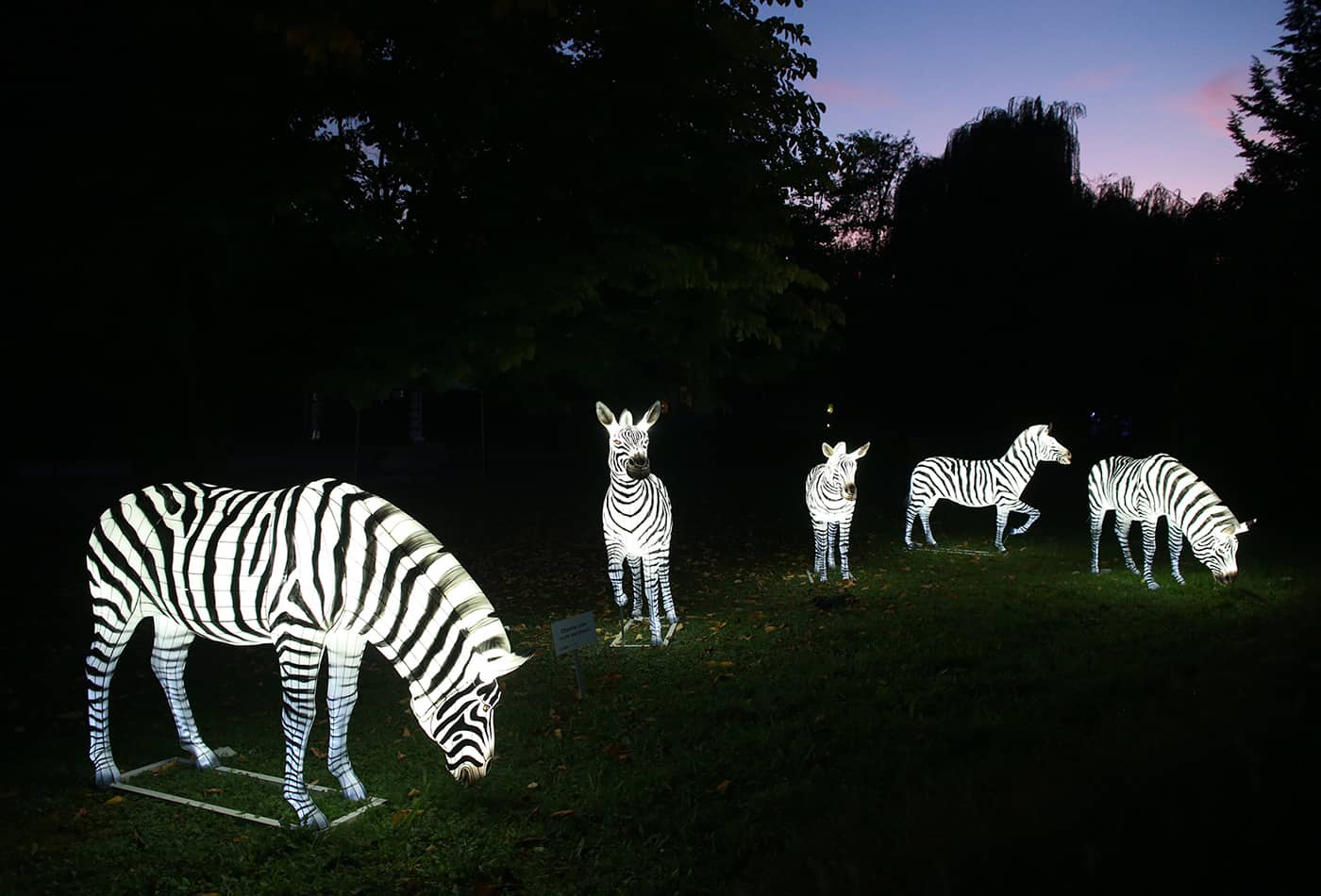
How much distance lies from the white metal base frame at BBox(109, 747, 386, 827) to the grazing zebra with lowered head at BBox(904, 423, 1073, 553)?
1147 cm

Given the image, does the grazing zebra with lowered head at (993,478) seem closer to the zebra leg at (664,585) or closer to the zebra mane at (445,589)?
the zebra leg at (664,585)

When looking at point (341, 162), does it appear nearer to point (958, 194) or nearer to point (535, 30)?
point (535, 30)

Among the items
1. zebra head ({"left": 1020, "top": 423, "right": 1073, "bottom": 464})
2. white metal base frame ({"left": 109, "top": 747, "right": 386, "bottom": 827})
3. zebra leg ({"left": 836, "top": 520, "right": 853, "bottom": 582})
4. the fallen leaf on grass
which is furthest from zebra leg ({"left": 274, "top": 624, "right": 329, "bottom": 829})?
zebra head ({"left": 1020, "top": 423, "right": 1073, "bottom": 464})

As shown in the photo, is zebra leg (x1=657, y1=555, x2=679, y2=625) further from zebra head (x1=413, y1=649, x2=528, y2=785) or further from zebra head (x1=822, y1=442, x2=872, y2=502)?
zebra head (x1=413, y1=649, x2=528, y2=785)

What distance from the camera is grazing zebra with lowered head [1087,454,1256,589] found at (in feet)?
35.2

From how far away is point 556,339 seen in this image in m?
9.50

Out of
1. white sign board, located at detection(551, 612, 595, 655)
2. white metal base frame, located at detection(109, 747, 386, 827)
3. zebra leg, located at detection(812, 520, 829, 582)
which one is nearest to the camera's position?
white metal base frame, located at detection(109, 747, 386, 827)

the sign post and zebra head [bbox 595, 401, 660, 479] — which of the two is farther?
zebra head [bbox 595, 401, 660, 479]

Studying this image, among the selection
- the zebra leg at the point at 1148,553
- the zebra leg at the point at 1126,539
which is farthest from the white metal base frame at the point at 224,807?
the zebra leg at the point at 1126,539

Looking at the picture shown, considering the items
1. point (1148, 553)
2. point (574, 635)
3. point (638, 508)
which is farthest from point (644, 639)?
point (1148, 553)

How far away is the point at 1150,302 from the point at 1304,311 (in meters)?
10.5

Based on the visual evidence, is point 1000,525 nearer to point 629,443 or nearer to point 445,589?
point 629,443

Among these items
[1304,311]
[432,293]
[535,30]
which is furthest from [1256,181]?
[432,293]

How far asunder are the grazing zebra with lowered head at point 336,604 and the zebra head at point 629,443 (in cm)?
401
